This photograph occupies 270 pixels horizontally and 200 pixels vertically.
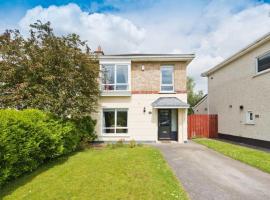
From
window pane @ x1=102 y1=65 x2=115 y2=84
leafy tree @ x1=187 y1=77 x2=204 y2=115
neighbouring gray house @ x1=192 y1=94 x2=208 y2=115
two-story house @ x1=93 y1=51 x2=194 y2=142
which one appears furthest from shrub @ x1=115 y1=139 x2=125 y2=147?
leafy tree @ x1=187 y1=77 x2=204 y2=115

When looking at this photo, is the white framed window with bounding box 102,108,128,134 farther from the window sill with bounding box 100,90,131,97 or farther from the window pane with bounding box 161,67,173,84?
the window pane with bounding box 161,67,173,84

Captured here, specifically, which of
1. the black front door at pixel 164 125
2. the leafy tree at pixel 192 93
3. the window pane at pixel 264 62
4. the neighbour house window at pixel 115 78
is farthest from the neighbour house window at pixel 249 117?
the leafy tree at pixel 192 93

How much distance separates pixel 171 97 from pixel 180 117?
5.58 feet

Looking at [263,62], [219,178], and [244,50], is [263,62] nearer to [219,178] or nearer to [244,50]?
[244,50]

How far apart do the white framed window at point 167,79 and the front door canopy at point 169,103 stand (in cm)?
85

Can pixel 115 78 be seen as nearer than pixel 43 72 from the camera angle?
No

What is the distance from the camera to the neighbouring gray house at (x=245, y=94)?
44.5 feet

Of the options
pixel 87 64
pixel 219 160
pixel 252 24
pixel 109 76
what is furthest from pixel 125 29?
pixel 219 160

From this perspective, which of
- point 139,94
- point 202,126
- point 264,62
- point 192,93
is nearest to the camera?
point 264,62

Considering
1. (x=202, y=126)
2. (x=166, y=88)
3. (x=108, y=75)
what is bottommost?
(x=202, y=126)

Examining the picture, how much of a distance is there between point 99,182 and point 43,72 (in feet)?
25.5

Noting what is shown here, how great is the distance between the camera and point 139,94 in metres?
16.3

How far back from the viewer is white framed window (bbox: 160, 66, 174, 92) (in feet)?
54.0

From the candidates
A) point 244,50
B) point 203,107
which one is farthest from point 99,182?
point 203,107
